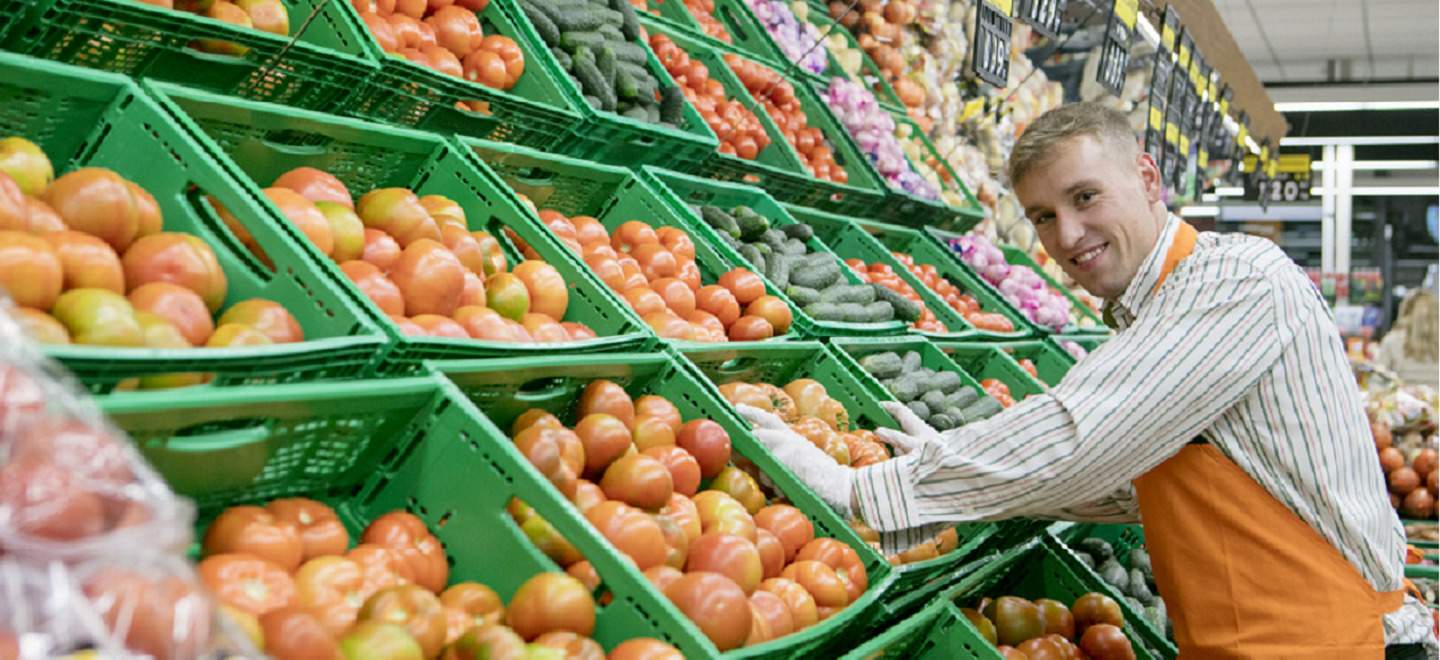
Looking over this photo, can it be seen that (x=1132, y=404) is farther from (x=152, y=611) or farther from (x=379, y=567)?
(x=152, y=611)

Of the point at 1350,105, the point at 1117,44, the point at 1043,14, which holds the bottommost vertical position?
the point at 1043,14

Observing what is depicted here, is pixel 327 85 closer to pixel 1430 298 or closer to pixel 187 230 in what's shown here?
pixel 187 230

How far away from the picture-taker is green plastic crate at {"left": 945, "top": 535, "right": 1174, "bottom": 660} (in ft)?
9.99

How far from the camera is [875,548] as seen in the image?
8.00 feet

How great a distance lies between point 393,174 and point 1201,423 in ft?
5.48

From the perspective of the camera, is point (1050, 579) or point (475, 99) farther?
point (1050, 579)

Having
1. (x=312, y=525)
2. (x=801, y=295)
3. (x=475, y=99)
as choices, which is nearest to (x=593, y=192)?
(x=475, y=99)

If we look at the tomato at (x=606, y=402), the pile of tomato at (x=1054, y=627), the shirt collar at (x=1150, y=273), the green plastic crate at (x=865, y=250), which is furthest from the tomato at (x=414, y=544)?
the green plastic crate at (x=865, y=250)

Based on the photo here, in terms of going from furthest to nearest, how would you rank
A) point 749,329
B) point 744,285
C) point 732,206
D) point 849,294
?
point 732,206
point 849,294
point 744,285
point 749,329

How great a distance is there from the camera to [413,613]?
1.53 metres

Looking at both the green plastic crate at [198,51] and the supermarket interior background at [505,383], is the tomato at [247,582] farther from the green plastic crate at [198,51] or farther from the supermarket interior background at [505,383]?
the green plastic crate at [198,51]

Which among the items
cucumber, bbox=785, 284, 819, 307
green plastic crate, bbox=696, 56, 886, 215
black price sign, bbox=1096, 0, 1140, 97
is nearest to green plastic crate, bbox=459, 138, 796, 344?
cucumber, bbox=785, 284, 819, 307

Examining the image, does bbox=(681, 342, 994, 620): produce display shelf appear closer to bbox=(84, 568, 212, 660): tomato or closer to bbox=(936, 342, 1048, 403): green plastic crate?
bbox=(936, 342, 1048, 403): green plastic crate

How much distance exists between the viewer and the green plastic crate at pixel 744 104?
4.09m
